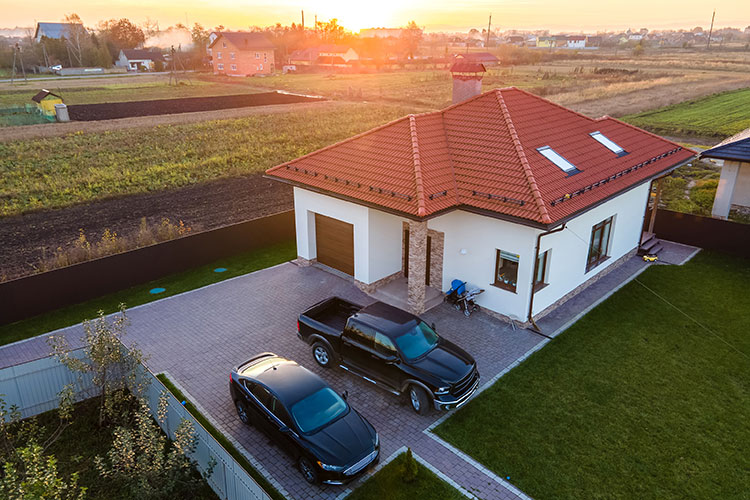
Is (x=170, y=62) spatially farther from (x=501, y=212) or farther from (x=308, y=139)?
(x=501, y=212)

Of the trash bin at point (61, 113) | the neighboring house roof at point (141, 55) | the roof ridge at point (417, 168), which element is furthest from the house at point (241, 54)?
the roof ridge at point (417, 168)

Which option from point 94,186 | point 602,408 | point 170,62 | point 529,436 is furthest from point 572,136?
point 170,62

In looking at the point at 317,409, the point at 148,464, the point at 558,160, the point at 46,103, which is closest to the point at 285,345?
the point at 317,409

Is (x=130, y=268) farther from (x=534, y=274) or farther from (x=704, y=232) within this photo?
(x=704, y=232)

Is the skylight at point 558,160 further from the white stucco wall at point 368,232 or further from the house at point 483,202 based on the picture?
the white stucco wall at point 368,232

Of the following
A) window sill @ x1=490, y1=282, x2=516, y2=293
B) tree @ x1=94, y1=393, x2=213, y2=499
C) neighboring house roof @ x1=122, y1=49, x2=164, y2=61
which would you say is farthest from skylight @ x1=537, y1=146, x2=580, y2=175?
neighboring house roof @ x1=122, y1=49, x2=164, y2=61

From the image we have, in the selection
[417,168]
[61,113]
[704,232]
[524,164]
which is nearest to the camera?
[524,164]

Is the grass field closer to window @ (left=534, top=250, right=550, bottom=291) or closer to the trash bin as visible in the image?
the trash bin
